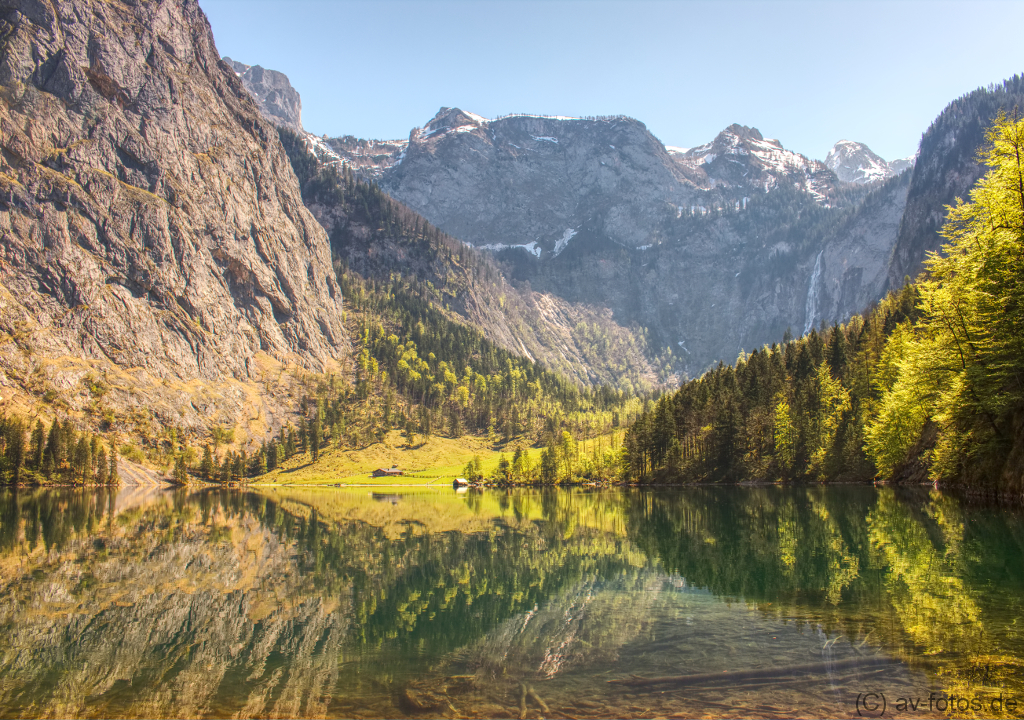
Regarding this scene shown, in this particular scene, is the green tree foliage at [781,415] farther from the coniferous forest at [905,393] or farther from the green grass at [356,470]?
the green grass at [356,470]

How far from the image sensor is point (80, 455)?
137625 millimetres

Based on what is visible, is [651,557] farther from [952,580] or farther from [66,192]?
[66,192]

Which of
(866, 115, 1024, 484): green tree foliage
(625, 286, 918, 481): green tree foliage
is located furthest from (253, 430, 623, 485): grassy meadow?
(866, 115, 1024, 484): green tree foliage

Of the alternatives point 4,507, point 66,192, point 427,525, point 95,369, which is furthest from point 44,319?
point 427,525

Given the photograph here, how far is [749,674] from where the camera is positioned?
556 inches

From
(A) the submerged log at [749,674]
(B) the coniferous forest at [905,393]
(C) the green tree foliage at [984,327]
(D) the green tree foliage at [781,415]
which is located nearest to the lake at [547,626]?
(A) the submerged log at [749,674]

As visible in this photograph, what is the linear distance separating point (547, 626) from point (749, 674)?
315 inches

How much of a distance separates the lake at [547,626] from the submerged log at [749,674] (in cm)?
6

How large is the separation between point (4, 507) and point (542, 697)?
322 feet

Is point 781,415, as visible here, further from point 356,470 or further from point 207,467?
point 207,467

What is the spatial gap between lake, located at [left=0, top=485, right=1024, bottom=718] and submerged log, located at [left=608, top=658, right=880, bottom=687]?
6 centimetres

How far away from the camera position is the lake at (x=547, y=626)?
13445 mm

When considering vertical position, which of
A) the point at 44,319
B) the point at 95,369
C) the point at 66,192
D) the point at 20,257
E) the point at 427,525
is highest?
the point at 66,192

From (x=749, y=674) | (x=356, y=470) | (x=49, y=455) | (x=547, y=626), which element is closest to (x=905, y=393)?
(x=547, y=626)
